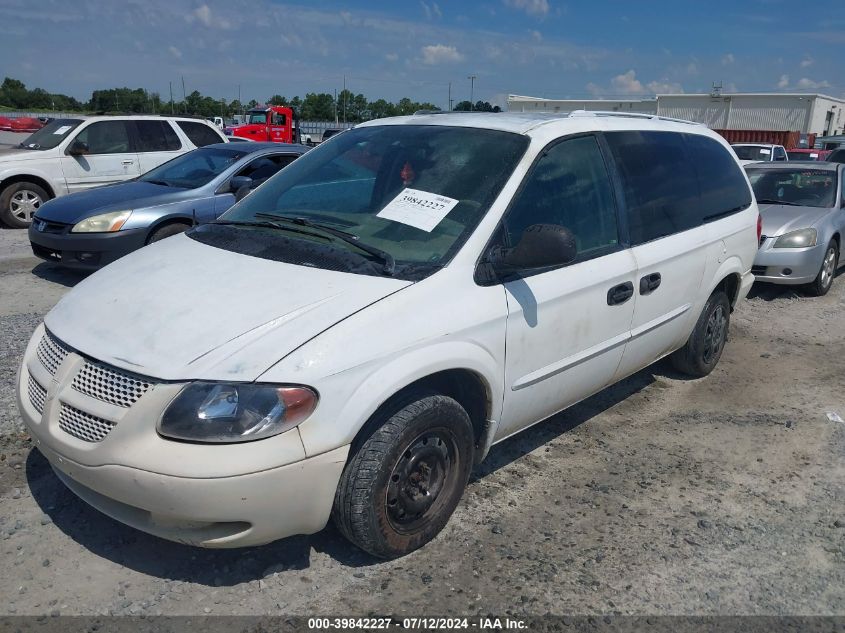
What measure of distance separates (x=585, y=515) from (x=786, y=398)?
258cm

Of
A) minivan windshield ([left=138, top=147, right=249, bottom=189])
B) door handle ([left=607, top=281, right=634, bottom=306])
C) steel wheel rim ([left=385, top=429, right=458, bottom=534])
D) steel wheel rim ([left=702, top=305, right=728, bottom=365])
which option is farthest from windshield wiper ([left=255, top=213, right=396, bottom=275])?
minivan windshield ([left=138, top=147, right=249, bottom=189])

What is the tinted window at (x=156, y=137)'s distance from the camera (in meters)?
11.2

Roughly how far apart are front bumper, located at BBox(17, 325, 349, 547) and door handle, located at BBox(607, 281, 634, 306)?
1814 millimetres

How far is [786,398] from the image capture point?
528 centimetres

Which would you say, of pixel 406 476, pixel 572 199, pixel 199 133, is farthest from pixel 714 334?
pixel 199 133

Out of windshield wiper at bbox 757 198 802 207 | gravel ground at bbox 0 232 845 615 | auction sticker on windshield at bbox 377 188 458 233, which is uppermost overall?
auction sticker on windshield at bbox 377 188 458 233

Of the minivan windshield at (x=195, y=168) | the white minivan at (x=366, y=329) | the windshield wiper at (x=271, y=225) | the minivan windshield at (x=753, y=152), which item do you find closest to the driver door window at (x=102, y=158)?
the minivan windshield at (x=195, y=168)

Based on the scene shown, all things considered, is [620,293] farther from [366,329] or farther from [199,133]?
[199,133]

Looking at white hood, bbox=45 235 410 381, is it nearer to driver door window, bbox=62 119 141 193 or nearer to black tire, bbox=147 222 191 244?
black tire, bbox=147 222 191 244

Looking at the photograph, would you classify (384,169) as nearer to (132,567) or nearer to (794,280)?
(132,567)

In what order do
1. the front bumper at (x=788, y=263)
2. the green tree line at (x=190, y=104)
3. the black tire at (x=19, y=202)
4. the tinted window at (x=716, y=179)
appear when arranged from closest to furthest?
the tinted window at (x=716, y=179), the front bumper at (x=788, y=263), the black tire at (x=19, y=202), the green tree line at (x=190, y=104)

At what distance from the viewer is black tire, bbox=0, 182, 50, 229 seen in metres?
10.6

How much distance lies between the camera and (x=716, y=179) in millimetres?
5082

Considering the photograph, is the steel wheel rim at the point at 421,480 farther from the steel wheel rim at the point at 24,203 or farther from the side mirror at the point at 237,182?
the steel wheel rim at the point at 24,203
